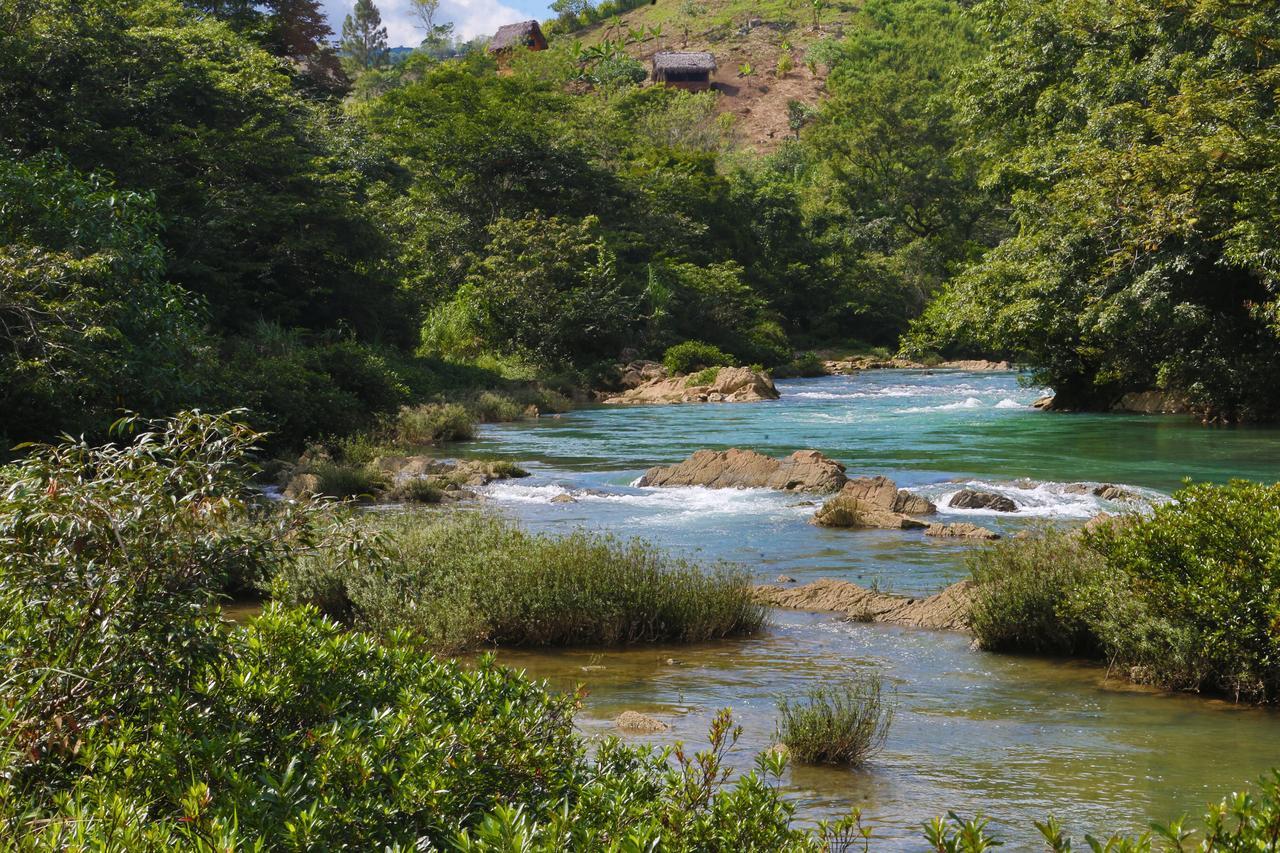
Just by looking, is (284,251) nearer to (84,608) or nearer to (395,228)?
(395,228)

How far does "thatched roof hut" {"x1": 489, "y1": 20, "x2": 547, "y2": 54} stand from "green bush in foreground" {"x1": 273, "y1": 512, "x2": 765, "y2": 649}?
341 feet

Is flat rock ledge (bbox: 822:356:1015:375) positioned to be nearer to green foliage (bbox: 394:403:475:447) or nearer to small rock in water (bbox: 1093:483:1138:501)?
green foliage (bbox: 394:403:475:447)

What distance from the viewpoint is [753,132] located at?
98.6 m

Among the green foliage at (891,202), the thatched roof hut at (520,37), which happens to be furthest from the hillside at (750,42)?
the green foliage at (891,202)

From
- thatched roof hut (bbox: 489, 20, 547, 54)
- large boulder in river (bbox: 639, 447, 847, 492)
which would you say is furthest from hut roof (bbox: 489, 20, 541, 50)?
large boulder in river (bbox: 639, 447, 847, 492)

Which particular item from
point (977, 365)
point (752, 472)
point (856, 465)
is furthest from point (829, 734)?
point (977, 365)

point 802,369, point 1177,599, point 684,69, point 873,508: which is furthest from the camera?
point 684,69

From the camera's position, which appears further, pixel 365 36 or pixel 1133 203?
pixel 365 36

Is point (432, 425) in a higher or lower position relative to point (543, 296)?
lower

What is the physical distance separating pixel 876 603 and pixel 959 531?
162 inches

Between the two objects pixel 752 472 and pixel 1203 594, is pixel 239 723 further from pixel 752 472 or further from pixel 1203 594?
pixel 752 472

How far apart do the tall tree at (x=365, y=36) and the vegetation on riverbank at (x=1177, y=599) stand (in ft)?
423

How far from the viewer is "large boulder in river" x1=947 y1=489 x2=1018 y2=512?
53.7 feet

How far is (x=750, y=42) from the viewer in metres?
116
